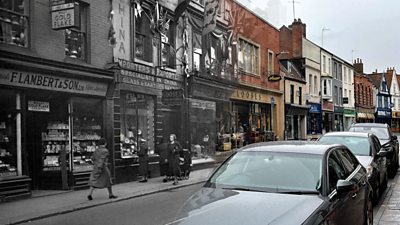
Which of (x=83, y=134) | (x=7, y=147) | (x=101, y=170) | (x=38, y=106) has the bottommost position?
(x=101, y=170)

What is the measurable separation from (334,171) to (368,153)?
4962mm

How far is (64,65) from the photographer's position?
31.5 feet

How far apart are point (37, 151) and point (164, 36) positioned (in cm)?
548

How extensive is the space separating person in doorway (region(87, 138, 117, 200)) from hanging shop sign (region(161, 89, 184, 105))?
3532mm

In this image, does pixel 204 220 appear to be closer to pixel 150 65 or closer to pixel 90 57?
pixel 90 57

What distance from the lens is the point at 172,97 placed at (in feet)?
45.1

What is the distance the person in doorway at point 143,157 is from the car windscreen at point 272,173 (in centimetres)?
815

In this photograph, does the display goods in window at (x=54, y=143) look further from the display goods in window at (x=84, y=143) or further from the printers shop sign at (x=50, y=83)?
the printers shop sign at (x=50, y=83)

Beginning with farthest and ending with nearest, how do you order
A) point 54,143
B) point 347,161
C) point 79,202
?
point 54,143 → point 79,202 → point 347,161

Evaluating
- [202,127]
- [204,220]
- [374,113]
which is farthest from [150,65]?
[374,113]

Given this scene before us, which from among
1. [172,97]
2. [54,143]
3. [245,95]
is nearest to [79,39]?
[54,143]

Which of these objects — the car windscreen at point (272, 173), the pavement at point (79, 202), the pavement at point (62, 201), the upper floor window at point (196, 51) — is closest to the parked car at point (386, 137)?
the pavement at point (79, 202)

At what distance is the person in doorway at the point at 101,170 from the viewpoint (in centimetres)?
1030

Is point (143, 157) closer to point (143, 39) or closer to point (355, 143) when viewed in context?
point (143, 39)
